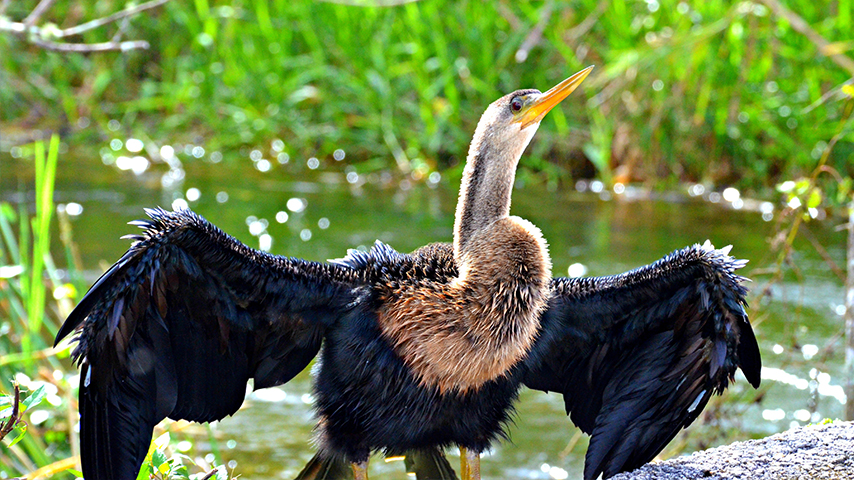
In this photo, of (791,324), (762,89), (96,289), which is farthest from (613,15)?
(96,289)

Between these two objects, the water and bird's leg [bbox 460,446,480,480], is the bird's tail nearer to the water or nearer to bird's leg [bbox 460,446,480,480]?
bird's leg [bbox 460,446,480,480]

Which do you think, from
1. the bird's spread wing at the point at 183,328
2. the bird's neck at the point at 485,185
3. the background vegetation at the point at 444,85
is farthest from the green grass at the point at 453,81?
the bird's spread wing at the point at 183,328

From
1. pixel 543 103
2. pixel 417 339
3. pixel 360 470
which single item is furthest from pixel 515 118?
pixel 360 470

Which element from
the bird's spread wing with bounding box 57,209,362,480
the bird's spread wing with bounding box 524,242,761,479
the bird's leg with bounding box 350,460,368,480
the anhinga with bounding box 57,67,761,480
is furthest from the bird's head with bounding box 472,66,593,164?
the bird's leg with bounding box 350,460,368,480

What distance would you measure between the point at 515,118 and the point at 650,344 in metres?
0.80

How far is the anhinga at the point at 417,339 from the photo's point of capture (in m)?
2.86

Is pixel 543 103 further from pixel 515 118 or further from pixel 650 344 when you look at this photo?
pixel 650 344

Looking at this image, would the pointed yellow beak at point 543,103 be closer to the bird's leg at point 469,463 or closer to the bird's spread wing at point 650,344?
the bird's spread wing at point 650,344

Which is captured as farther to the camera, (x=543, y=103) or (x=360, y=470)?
(x=543, y=103)

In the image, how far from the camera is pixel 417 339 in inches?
Answer: 119

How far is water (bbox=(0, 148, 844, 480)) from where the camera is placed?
4488 mm

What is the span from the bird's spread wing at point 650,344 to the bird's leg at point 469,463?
0.92 ft

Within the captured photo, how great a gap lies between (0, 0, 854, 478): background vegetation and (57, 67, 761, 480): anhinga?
10.9 ft

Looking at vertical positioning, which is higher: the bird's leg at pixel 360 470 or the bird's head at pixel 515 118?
the bird's head at pixel 515 118
